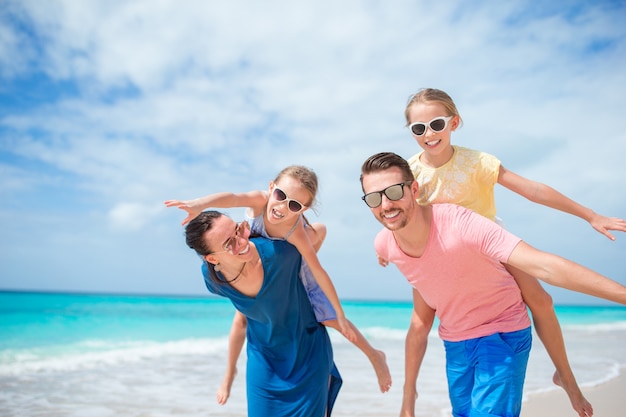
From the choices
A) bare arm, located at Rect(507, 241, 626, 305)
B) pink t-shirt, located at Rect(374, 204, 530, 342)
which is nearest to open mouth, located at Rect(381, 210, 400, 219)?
pink t-shirt, located at Rect(374, 204, 530, 342)

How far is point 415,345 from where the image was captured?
3736 millimetres

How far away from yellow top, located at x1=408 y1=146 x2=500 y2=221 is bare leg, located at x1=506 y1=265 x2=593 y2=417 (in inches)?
24.0

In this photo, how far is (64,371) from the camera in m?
9.98

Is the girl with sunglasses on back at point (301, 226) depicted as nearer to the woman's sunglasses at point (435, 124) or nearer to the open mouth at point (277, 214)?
the open mouth at point (277, 214)

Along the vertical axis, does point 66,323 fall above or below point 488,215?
above

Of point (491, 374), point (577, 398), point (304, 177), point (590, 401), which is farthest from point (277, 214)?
point (590, 401)

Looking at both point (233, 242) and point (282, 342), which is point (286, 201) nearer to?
point (233, 242)

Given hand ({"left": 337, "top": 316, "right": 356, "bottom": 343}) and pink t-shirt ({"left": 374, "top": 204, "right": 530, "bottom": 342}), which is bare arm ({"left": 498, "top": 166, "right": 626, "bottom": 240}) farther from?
hand ({"left": 337, "top": 316, "right": 356, "bottom": 343})

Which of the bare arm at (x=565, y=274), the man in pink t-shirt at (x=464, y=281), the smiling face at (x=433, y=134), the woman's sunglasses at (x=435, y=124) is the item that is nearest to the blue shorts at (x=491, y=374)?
the man in pink t-shirt at (x=464, y=281)

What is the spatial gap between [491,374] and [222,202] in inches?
86.6

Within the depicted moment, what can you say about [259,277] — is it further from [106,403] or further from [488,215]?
[106,403]

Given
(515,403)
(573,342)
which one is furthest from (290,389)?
(573,342)

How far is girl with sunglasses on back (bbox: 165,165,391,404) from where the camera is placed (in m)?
3.96

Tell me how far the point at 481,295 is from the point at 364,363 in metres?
7.62
